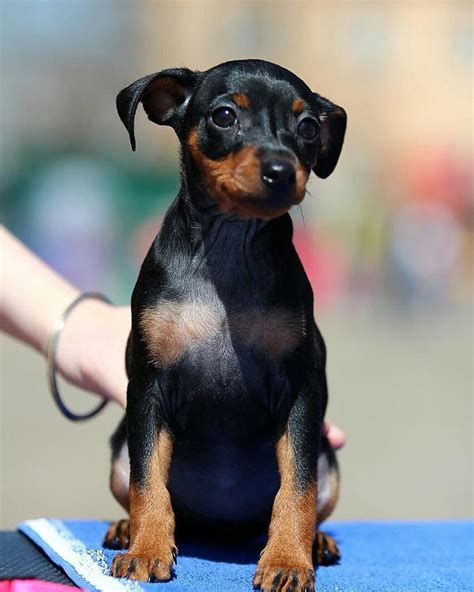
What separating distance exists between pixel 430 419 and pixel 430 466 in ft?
5.23

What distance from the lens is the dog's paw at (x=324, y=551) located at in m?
3.09

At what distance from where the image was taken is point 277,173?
2570 mm

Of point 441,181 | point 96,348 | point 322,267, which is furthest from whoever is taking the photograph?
point 441,181

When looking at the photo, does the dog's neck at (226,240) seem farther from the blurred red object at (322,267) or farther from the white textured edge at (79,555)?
the blurred red object at (322,267)

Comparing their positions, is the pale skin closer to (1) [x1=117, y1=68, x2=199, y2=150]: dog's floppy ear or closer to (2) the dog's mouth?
(1) [x1=117, y1=68, x2=199, y2=150]: dog's floppy ear

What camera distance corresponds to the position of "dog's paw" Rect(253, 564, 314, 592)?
2.57 meters

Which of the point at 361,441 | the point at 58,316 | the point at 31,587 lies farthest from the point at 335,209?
the point at 31,587

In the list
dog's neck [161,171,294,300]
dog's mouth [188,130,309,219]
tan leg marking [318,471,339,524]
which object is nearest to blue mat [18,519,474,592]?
tan leg marking [318,471,339,524]

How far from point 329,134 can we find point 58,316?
1.20 metres

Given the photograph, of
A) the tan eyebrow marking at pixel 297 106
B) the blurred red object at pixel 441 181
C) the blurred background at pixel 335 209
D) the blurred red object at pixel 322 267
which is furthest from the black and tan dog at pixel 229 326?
the blurred red object at pixel 441 181

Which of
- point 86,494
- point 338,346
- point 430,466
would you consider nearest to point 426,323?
point 338,346

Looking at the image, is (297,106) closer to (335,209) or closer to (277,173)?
(277,173)

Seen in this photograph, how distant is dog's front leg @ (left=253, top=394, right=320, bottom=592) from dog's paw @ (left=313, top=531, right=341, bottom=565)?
0.32 m

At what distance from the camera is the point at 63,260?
65.6 feet
